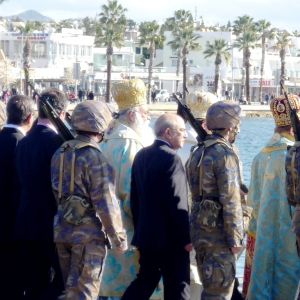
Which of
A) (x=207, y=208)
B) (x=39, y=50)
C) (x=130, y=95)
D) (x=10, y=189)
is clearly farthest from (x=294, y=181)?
(x=39, y=50)

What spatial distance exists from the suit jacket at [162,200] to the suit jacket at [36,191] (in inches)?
27.8

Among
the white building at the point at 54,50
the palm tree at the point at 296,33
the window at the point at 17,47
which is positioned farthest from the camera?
the palm tree at the point at 296,33

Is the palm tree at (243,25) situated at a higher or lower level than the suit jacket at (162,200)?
higher

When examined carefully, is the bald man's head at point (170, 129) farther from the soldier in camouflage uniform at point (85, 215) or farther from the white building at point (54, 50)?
the white building at point (54, 50)

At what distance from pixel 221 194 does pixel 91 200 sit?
37.6 inches

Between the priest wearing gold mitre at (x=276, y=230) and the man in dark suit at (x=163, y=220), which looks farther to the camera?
the priest wearing gold mitre at (x=276, y=230)

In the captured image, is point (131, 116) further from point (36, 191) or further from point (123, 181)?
point (36, 191)

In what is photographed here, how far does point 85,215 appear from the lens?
477 centimetres

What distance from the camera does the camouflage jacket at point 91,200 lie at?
186 inches

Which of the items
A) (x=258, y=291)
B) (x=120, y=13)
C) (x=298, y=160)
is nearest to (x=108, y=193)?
(x=298, y=160)

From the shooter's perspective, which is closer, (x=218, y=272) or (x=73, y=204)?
(x=73, y=204)

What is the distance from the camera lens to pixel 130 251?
5.80 m

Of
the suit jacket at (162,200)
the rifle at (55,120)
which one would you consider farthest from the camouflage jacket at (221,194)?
the rifle at (55,120)

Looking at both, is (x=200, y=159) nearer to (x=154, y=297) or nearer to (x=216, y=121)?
(x=216, y=121)
